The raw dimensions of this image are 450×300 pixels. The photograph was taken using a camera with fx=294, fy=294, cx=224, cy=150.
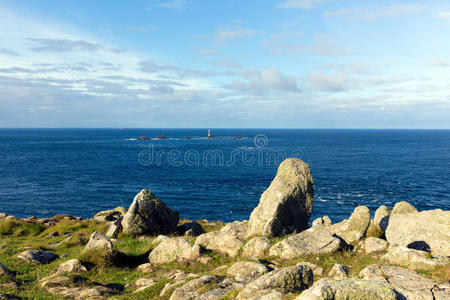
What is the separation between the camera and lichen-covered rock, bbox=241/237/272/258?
56.5 feet

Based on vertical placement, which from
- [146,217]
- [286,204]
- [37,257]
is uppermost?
[286,204]

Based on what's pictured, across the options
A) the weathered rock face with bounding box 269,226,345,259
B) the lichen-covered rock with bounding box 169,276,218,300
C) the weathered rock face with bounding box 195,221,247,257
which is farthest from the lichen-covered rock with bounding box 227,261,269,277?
the weathered rock face with bounding box 195,221,247,257

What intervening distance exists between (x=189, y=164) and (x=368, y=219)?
88159 millimetres

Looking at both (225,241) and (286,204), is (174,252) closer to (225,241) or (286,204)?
(225,241)

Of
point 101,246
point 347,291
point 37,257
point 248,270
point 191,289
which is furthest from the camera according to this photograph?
point 37,257

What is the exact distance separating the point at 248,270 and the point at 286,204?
7.71 meters

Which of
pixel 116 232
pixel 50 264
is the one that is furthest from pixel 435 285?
pixel 116 232

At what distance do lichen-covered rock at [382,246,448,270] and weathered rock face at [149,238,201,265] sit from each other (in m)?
10.6

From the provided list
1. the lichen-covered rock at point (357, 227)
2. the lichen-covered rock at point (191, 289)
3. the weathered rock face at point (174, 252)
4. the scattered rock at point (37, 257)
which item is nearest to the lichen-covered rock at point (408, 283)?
the lichen-covered rock at point (357, 227)

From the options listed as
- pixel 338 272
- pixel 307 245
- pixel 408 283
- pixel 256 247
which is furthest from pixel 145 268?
pixel 408 283

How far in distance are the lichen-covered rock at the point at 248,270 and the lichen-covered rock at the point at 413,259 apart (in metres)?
5.79

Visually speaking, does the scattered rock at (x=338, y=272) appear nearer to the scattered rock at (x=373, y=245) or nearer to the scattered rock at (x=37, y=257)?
the scattered rock at (x=373, y=245)

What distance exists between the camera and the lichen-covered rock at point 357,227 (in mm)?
18375

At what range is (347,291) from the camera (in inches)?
320
